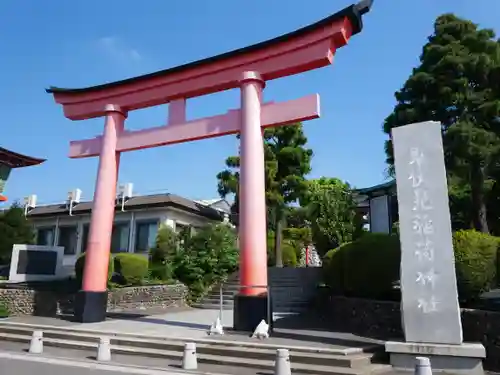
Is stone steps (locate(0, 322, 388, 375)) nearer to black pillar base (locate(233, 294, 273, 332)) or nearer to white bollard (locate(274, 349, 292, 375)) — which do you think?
white bollard (locate(274, 349, 292, 375))

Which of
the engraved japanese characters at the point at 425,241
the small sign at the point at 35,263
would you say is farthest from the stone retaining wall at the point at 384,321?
the small sign at the point at 35,263

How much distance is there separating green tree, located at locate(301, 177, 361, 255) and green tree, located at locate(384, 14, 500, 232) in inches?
392

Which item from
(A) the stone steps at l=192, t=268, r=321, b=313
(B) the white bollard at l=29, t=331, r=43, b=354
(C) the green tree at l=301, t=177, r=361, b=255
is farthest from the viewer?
(C) the green tree at l=301, t=177, r=361, b=255

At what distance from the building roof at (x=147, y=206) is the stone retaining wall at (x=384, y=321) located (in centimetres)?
1244

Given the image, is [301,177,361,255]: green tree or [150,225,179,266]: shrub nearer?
[150,225,179,266]: shrub

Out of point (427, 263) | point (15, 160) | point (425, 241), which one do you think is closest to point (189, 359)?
point (427, 263)

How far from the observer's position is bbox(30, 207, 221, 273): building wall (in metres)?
23.8

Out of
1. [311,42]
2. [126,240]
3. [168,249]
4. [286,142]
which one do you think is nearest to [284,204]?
[286,142]

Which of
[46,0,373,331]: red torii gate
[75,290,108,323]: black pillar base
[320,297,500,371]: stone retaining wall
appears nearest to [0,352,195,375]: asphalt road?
[46,0,373,331]: red torii gate

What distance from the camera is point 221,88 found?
39.6ft

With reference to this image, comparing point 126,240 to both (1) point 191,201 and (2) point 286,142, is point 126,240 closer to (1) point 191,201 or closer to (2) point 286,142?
(1) point 191,201

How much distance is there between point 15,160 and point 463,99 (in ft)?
62.7

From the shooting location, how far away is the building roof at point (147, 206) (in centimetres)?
2382

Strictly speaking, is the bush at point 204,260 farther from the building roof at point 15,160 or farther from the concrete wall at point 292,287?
the building roof at point 15,160
